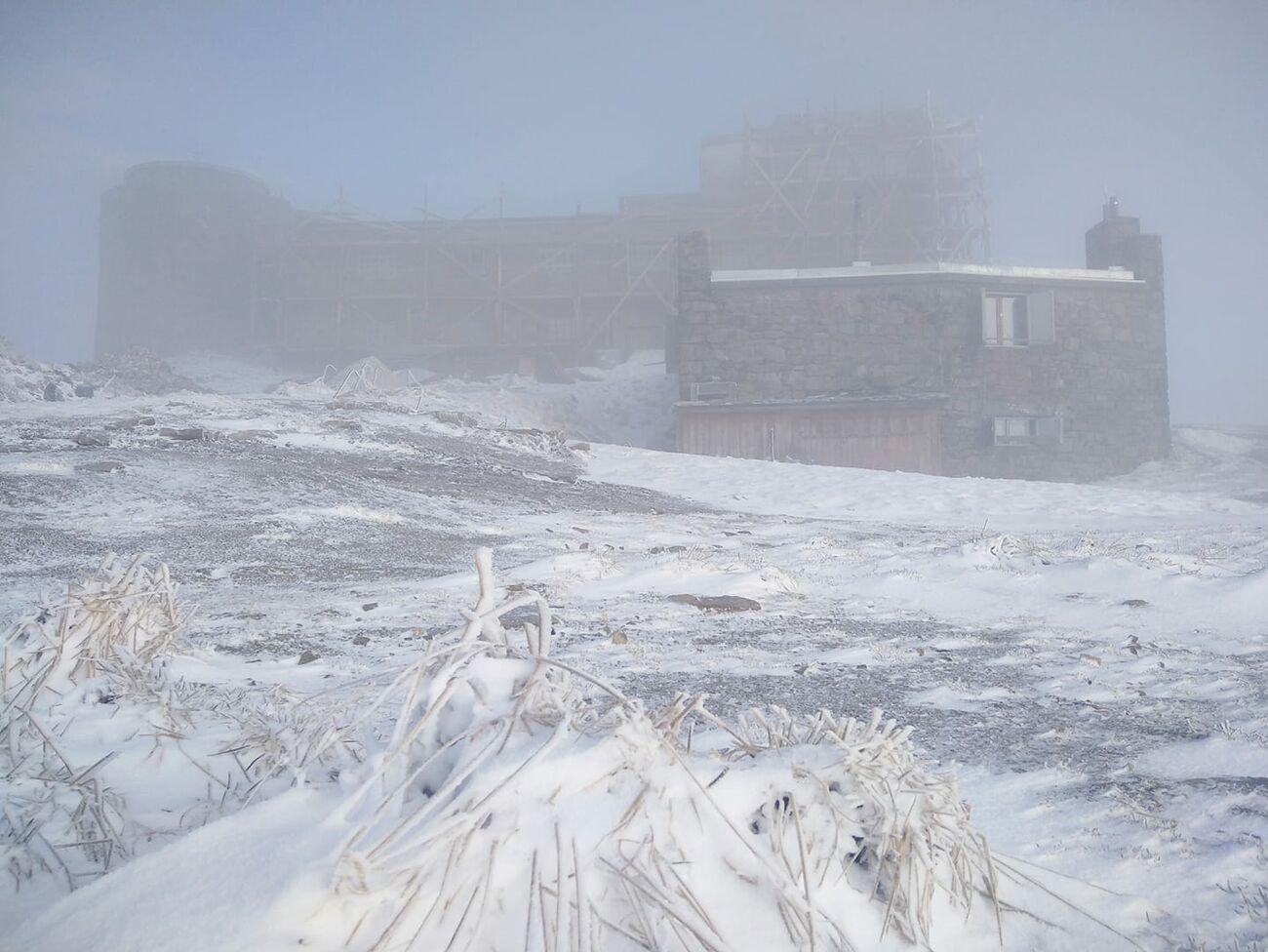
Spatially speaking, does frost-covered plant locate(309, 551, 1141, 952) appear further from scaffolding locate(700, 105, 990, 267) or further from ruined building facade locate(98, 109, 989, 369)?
scaffolding locate(700, 105, 990, 267)

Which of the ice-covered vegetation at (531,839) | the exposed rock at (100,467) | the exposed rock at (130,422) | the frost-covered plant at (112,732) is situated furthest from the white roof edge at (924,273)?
the ice-covered vegetation at (531,839)

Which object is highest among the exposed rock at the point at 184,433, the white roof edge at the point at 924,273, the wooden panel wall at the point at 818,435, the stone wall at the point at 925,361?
the white roof edge at the point at 924,273

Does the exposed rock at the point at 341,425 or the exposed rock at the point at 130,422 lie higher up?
the exposed rock at the point at 341,425

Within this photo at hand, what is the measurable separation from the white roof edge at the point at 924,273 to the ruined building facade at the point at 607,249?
347 inches

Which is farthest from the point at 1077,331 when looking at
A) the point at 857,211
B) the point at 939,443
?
the point at 857,211

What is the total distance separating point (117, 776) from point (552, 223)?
2732 cm

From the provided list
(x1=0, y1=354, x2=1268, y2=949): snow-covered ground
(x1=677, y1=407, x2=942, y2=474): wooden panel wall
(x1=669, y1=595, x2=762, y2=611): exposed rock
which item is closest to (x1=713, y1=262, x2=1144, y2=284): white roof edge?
(x1=677, y1=407, x2=942, y2=474): wooden panel wall

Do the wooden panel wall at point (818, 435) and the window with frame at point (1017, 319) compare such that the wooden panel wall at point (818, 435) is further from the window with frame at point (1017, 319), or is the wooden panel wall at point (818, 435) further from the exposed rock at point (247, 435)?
the exposed rock at point (247, 435)

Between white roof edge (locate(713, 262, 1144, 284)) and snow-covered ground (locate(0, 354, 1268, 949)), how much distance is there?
A: 8.00 m

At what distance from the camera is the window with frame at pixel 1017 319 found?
17562mm

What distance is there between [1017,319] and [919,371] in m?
2.57

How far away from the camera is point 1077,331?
1778 cm

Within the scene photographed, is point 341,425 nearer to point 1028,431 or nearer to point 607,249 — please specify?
point 1028,431

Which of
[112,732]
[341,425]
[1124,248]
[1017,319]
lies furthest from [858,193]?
[112,732]
